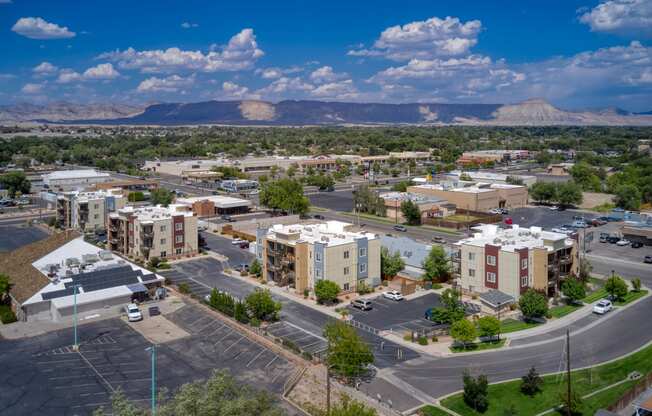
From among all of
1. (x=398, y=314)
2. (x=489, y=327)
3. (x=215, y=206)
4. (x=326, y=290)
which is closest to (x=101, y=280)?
(x=326, y=290)

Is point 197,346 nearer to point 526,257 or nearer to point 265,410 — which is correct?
point 265,410

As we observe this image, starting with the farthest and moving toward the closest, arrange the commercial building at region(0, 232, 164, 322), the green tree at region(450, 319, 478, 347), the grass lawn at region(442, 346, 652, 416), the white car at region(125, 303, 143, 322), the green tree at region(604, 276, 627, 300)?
1. the green tree at region(604, 276, 627, 300)
2. the commercial building at region(0, 232, 164, 322)
3. the white car at region(125, 303, 143, 322)
4. the green tree at region(450, 319, 478, 347)
5. the grass lawn at region(442, 346, 652, 416)

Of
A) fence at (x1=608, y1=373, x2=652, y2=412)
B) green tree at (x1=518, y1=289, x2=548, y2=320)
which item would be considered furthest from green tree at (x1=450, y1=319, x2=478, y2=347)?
fence at (x1=608, y1=373, x2=652, y2=412)

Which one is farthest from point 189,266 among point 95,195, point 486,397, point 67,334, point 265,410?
point 265,410

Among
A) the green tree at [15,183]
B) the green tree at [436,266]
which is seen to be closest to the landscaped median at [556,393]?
the green tree at [436,266]

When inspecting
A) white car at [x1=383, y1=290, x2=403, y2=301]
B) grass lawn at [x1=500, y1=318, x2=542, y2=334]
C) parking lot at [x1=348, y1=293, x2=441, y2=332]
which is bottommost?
grass lawn at [x1=500, y1=318, x2=542, y2=334]

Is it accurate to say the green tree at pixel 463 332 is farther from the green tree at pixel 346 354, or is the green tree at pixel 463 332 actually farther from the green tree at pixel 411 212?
the green tree at pixel 411 212

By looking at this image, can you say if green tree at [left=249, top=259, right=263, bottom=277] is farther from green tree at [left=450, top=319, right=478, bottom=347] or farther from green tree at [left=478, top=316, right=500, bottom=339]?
green tree at [left=478, top=316, right=500, bottom=339]
